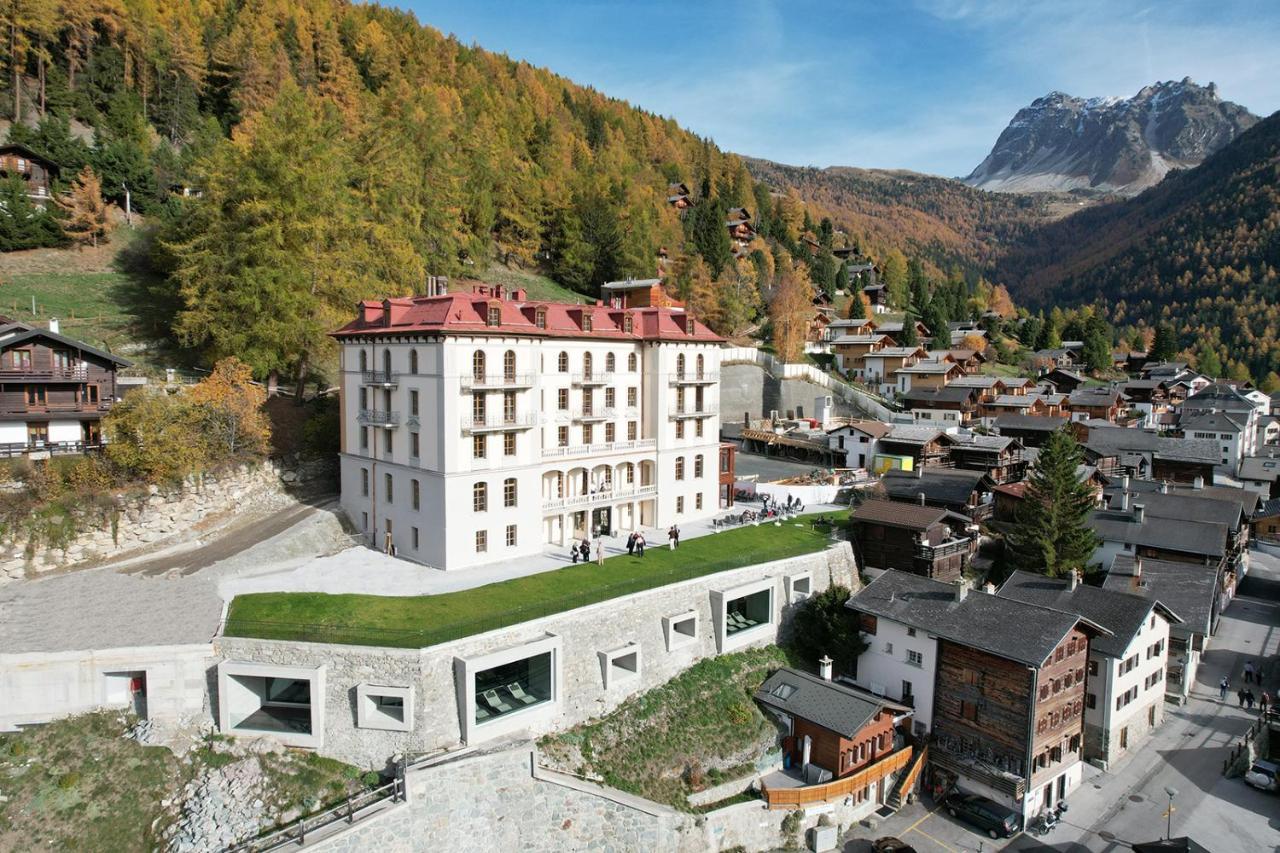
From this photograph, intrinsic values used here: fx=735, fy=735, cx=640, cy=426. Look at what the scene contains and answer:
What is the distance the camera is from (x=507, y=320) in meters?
33.9

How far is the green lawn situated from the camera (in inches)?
963

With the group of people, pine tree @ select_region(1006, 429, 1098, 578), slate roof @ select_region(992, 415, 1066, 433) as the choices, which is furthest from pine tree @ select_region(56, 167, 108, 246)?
the group of people

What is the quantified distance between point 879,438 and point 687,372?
20139 millimetres

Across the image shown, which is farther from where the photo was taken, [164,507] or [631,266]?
[631,266]

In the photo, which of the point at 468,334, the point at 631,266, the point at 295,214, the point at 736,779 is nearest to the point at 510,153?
the point at 631,266

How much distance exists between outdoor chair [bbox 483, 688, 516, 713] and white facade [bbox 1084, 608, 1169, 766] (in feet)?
79.4

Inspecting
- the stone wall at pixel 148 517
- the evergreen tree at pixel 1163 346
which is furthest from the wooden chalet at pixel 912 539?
the evergreen tree at pixel 1163 346

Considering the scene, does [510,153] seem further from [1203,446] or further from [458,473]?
[1203,446]

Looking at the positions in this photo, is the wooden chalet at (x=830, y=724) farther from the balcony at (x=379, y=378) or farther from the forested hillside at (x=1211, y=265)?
the forested hillside at (x=1211, y=265)

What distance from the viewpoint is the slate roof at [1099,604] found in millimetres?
30828

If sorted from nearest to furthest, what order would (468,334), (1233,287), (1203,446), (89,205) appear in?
(468,334) → (89,205) → (1203,446) → (1233,287)

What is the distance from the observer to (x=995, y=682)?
2911 cm

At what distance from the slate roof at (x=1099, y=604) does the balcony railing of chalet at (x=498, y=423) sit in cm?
2363

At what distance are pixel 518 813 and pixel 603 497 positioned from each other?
55.3 ft
